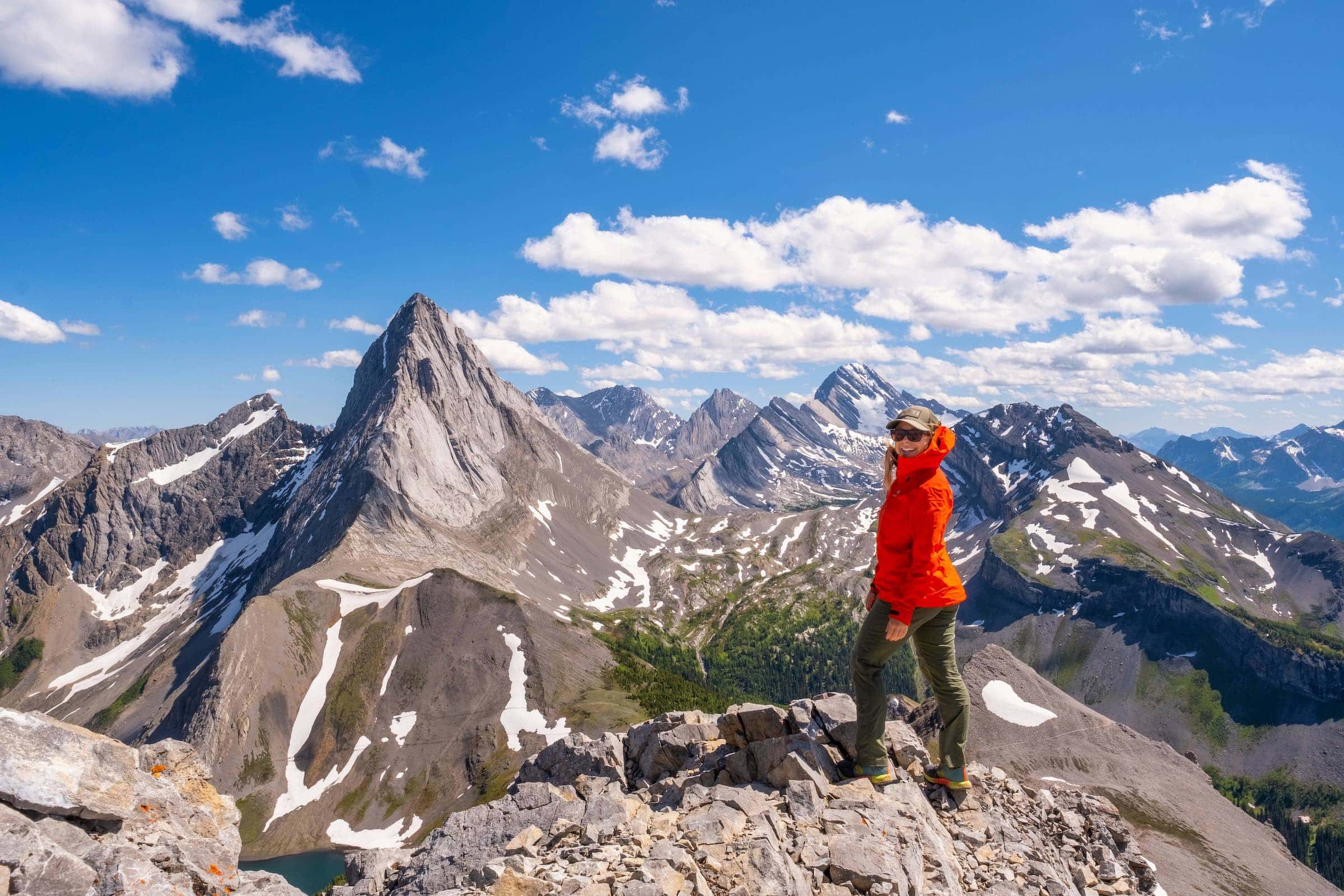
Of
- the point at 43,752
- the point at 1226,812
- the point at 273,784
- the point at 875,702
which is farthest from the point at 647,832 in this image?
the point at 273,784

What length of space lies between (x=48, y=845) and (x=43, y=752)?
2721 mm

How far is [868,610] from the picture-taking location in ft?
49.4

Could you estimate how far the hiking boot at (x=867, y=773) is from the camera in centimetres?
1628

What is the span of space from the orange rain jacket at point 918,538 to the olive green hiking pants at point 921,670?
0.43 m

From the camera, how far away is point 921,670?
15359 millimetres

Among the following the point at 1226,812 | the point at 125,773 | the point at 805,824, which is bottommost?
the point at 1226,812

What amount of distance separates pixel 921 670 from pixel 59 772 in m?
17.8

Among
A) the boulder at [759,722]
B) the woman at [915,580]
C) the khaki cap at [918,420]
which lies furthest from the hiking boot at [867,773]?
the khaki cap at [918,420]

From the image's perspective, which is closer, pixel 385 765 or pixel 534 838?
pixel 534 838

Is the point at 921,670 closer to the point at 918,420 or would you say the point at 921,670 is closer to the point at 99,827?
the point at 918,420

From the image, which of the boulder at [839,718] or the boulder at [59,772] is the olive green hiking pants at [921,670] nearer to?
the boulder at [839,718]

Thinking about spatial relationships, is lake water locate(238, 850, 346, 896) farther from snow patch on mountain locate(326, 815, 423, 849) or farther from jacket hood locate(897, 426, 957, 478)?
jacket hood locate(897, 426, 957, 478)

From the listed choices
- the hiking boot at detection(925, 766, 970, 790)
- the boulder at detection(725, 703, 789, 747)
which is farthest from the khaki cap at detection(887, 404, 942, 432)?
the boulder at detection(725, 703, 789, 747)

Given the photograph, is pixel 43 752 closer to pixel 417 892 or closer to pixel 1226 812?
pixel 417 892
